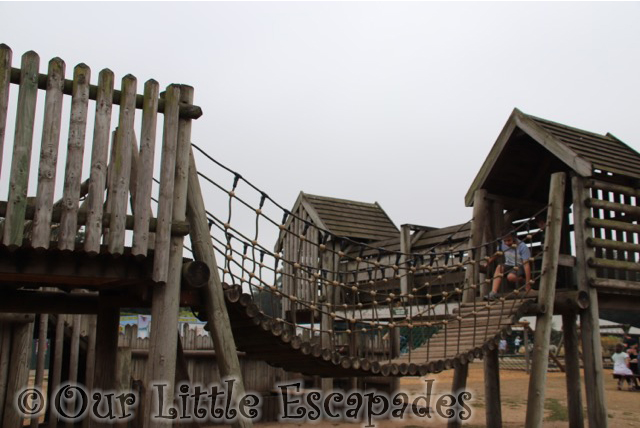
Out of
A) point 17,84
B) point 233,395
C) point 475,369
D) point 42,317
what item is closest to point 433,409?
point 42,317

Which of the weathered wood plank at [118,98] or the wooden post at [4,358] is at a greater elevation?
the weathered wood plank at [118,98]

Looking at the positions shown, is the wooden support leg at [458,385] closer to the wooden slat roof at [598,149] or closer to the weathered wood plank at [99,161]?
the wooden slat roof at [598,149]

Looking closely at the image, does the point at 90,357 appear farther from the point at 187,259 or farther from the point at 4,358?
the point at 187,259

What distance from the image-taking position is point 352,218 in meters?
16.3

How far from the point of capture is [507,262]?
31.9 ft

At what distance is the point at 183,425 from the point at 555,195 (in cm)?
674

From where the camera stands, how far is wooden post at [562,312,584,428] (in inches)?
365

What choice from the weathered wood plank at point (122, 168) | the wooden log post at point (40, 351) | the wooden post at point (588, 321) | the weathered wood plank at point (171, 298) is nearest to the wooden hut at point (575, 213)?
the wooden post at point (588, 321)

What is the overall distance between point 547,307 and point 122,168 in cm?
553

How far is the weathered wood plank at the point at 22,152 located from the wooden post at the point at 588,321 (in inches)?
260

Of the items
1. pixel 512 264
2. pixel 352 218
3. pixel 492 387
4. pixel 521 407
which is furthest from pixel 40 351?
pixel 521 407

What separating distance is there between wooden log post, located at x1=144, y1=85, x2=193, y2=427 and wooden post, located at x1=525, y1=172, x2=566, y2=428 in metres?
4.69

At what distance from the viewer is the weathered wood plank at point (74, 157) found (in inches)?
182

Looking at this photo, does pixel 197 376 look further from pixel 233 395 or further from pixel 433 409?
pixel 233 395
